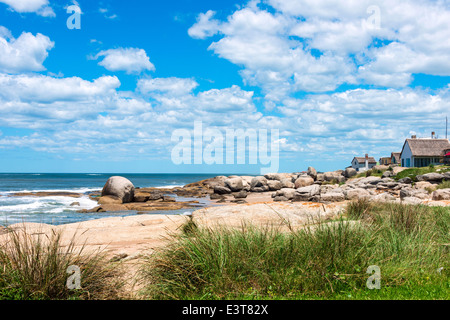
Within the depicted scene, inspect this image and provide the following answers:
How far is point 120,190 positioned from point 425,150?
44.6m

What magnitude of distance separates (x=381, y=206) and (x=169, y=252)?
7.86 meters

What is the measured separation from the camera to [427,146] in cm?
5334

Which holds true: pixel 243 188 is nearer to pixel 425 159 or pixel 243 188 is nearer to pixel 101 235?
pixel 425 159

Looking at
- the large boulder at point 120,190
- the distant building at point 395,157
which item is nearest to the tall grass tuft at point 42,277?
the large boulder at point 120,190

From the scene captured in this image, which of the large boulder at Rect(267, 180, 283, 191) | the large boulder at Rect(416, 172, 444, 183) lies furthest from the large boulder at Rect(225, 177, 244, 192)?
the large boulder at Rect(416, 172, 444, 183)

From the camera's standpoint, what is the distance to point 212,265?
5969mm

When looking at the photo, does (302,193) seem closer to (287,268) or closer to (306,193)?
(306,193)

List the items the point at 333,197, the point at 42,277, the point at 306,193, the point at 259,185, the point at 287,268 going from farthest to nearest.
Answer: the point at 259,185, the point at 306,193, the point at 333,197, the point at 287,268, the point at 42,277

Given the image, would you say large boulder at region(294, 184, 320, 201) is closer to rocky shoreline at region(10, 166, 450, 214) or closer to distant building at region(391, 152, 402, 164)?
rocky shoreline at region(10, 166, 450, 214)

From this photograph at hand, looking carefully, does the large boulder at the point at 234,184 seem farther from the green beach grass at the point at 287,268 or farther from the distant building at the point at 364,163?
the distant building at the point at 364,163

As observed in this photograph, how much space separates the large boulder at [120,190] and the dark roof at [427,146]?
137 ft

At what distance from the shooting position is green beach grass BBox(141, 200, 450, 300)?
18.9 feet

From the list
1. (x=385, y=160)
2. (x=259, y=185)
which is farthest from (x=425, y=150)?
(x=385, y=160)

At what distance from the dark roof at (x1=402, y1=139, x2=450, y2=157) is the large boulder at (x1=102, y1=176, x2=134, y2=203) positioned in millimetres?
41860
